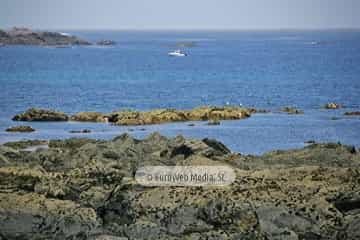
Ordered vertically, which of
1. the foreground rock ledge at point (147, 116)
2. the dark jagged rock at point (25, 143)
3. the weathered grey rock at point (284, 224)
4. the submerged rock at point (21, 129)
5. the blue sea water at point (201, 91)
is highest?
the weathered grey rock at point (284, 224)

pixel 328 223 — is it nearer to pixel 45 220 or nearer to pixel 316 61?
pixel 45 220

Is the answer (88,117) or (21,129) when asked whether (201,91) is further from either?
(21,129)

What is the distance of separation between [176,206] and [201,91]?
214ft

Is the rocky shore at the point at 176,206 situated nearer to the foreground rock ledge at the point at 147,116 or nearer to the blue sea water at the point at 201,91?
the blue sea water at the point at 201,91

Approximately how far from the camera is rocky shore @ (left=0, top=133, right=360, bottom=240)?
18828 millimetres

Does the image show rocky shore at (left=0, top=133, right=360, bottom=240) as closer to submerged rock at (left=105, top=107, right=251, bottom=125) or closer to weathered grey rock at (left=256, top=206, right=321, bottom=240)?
weathered grey rock at (left=256, top=206, right=321, bottom=240)

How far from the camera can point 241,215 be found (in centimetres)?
1916

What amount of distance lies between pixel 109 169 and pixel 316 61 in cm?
12708

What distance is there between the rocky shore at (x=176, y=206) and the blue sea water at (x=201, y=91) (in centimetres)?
1831

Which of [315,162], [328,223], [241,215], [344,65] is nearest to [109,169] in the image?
[241,215]

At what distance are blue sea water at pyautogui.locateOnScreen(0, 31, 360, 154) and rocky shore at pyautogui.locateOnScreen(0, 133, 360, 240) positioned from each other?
60.1 feet

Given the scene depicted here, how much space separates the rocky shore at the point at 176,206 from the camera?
18828 mm

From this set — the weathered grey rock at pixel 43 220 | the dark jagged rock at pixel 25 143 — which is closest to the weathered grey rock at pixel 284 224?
the weathered grey rock at pixel 43 220

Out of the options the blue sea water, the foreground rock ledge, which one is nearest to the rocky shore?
the blue sea water
